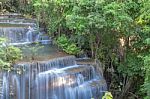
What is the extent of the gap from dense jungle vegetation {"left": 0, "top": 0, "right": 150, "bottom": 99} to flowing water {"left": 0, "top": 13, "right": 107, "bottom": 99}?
1.86ft

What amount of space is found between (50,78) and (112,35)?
7.68ft

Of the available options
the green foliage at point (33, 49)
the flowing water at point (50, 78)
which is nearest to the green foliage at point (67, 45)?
the flowing water at point (50, 78)

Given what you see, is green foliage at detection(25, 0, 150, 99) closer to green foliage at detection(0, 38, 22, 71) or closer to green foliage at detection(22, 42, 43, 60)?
green foliage at detection(22, 42, 43, 60)

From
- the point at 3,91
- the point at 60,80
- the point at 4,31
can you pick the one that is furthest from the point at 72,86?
the point at 4,31

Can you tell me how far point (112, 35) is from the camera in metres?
10.6

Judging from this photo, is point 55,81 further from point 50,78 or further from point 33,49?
point 33,49

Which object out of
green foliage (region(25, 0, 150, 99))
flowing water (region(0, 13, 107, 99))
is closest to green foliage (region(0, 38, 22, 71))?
flowing water (region(0, 13, 107, 99))

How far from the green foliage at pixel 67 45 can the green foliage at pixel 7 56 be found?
2065 mm

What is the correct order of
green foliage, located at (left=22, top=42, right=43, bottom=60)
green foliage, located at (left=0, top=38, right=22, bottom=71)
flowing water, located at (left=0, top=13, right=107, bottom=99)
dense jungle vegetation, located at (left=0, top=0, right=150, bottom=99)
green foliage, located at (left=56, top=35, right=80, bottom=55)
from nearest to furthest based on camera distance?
1. green foliage, located at (left=0, top=38, right=22, bottom=71)
2. flowing water, located at (left=0, top=13, right=107, bottom=99)
3. dense jungle vegetation, located at (left=0, top=0, right=150, bottom=99)
4. green foliage, located at (left=22, top=42, right=43, bottom=60)
5. green foliage, located at (left=56, top=35, right=80, bottom=55)

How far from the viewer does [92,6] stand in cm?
999

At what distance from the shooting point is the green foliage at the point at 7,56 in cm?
914

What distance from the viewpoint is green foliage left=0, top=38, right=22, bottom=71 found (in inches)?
360

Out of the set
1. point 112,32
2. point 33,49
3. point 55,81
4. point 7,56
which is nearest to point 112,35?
point 112,32

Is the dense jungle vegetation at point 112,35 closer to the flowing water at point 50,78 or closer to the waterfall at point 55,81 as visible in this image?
the flowing water at point 50,78
